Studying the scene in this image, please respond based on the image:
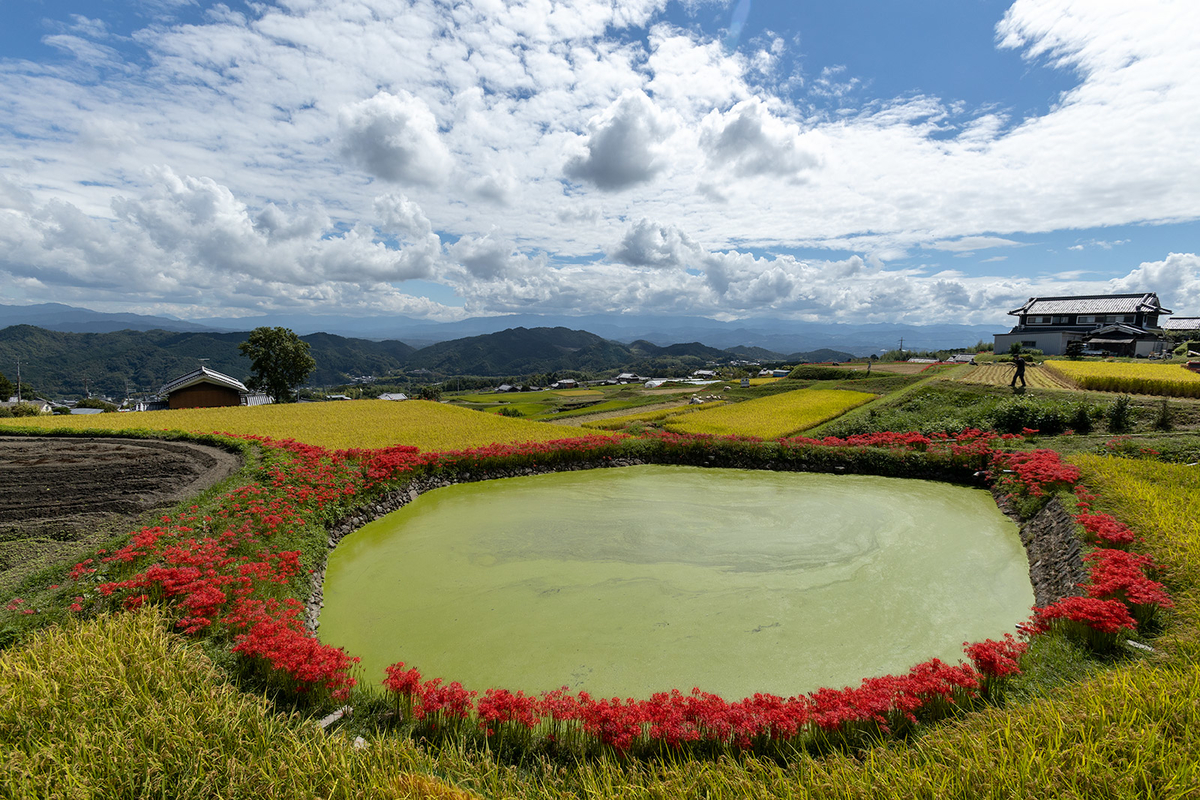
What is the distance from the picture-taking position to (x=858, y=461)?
1491 centimetres

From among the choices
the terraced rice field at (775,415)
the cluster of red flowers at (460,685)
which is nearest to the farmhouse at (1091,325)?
the terraced rice field at (775,415)

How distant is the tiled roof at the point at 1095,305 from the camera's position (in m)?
42.2

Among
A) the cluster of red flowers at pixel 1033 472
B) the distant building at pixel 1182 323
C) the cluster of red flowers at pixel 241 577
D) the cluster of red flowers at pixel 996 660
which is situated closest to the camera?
the cluster of red flowers at pixel 996 660

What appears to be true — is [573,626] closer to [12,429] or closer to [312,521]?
[312,521]

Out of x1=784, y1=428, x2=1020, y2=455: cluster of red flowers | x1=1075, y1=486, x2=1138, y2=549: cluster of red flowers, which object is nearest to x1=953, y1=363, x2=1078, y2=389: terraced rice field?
x1=784, y1=428, x2=1020, y2=455: cluster of red flowers

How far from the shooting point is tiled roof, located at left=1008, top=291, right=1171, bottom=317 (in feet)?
139

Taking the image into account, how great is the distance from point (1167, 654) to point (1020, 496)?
7585 mm

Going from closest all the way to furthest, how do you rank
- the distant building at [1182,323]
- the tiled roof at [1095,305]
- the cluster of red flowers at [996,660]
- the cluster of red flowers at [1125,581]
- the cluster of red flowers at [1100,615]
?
the cluster of red flowers at [996,660]
the cluster of red flowers at [1100,615]
the cluster of red flowers at [1125,581]
the tiled roof at [1095,305]
the distant building at [1182,323]

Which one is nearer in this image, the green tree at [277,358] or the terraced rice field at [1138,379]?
the terraced rice field at [1138,379]

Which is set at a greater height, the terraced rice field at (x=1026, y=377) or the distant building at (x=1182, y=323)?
the distant building at (x=1182, y=323)

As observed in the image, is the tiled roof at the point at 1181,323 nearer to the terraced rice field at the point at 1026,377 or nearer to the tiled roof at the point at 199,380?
the terraced rice field at the point at 1026,377

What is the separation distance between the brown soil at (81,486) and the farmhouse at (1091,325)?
177 ft

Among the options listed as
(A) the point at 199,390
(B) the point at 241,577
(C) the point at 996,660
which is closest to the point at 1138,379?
(C) the point at 996,660

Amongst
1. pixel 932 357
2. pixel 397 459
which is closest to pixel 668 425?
pixel 397 459
